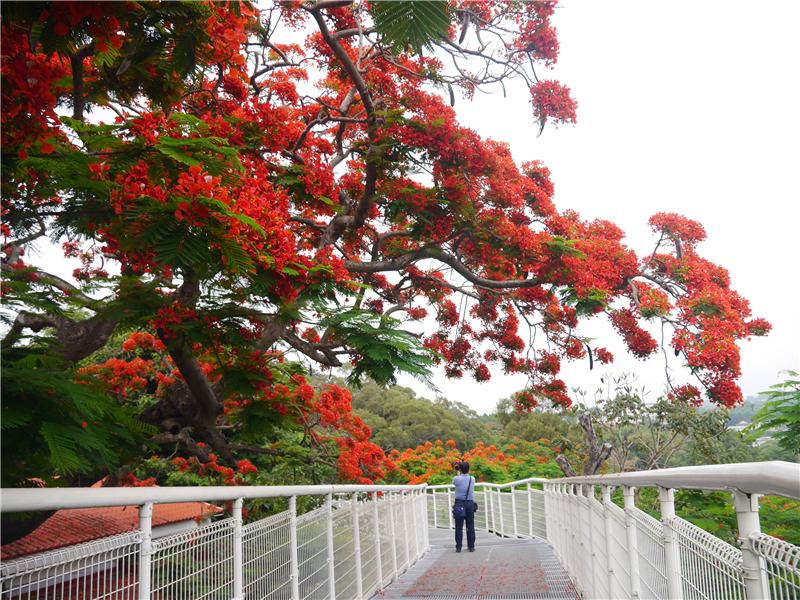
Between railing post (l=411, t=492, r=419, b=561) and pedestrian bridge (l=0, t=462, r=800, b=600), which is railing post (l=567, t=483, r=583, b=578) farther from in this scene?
railing post (l=411, t=492, r=419, b=561)

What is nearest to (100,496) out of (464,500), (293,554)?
(293,554)

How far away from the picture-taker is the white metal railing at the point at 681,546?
150cm

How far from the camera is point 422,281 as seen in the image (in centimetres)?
1074

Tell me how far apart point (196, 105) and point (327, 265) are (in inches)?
127

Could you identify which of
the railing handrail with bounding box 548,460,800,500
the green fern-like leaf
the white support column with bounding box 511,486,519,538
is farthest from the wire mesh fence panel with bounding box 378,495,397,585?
the green fern-like leaf

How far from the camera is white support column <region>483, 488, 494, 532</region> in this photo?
16.6m

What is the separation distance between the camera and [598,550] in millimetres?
5129

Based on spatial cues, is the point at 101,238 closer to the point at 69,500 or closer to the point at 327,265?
the point at 327,265

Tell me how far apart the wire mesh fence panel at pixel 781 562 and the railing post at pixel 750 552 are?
2 cm

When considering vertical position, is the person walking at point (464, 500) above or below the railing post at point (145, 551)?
below

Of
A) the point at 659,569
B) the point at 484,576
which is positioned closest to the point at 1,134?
the point at 659,569

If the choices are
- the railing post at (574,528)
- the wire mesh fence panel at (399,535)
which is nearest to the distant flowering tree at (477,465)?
the wire mesh fence panel at (399,535)

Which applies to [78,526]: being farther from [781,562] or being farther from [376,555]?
[781,562]

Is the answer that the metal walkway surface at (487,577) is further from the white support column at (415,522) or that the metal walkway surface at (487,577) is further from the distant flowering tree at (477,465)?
the distant flowering tree at (477,465)
